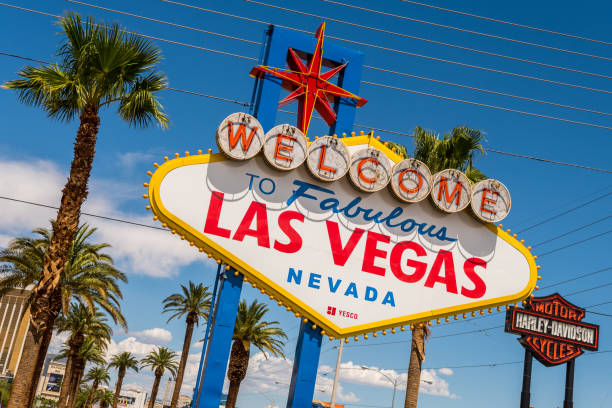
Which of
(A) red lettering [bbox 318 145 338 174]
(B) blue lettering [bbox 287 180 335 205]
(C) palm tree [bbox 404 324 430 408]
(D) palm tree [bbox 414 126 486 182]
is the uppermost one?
(D) palm tree [bbox 414 126 486 182]

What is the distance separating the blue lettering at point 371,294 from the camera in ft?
48.1

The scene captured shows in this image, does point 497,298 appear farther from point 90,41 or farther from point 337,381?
point 337,381

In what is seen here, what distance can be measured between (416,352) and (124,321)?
17.4m

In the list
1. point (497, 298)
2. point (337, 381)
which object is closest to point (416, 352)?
point (337, 381)

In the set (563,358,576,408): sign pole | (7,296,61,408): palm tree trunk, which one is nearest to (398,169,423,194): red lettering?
(7,296,61,408): palm tree trunk

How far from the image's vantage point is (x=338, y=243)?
14.7 metres

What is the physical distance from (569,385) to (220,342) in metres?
21.5

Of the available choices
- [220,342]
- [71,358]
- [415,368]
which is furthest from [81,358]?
[220,342]

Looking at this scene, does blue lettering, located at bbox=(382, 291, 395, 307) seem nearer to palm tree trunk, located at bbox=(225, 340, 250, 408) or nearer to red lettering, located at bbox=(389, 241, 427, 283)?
red lettering, located at bbox=(389, 241, 427, 283)

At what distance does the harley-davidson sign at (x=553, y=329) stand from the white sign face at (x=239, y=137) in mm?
18374

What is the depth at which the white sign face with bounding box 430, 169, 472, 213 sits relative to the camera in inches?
609

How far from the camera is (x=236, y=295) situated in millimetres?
13844

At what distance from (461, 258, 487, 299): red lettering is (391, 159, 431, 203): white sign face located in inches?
82.2

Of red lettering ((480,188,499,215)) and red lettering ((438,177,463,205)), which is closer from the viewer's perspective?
red lettering ((438,177,463,205))
